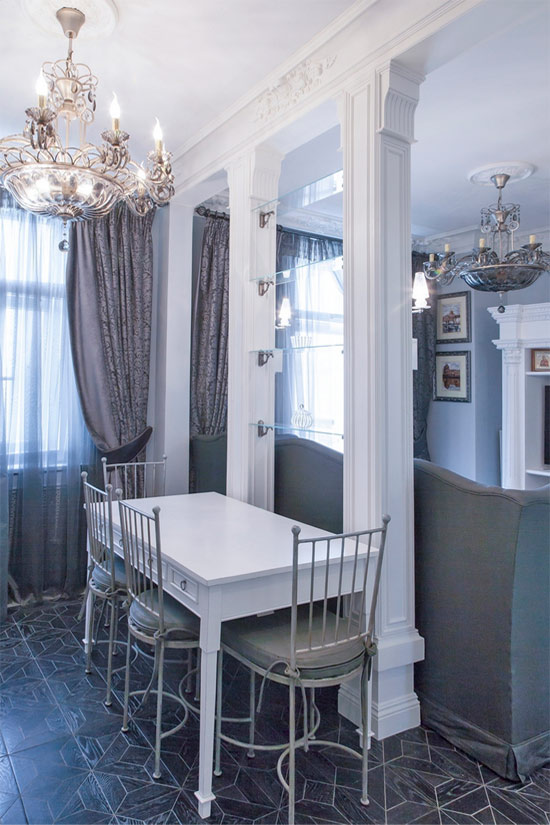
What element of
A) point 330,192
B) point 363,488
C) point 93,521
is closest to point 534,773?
point 363,488

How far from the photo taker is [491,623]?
209 centimetres

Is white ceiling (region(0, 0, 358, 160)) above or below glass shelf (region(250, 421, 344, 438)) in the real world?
above

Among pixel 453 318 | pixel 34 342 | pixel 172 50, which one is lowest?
pixel 34 342

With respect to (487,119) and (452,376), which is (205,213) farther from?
(452,376)

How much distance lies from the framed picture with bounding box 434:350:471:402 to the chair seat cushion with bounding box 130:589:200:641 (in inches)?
158

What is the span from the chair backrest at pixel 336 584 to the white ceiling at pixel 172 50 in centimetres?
201

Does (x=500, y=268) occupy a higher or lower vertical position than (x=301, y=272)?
higher

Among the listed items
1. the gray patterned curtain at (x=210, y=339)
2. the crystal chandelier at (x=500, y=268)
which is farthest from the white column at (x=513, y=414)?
the gray patterned curtain at (x=210, y=339)

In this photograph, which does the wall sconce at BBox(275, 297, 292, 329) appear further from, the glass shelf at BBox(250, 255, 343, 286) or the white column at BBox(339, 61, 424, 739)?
the white column at BBox(339, 61, 424, 739)

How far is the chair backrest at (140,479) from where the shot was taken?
12.3ft

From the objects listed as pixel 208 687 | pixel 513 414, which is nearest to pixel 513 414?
pixel 513 414

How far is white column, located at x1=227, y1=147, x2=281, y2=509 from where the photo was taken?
312 cm

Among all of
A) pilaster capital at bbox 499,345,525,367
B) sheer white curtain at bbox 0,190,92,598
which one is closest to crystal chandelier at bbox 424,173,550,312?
pilaster capital at bbox 499,345,525,367

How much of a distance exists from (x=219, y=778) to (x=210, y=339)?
2886 mm
